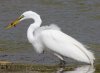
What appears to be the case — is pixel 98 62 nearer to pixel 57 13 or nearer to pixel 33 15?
pixel 33 15

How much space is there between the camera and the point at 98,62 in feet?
47.2

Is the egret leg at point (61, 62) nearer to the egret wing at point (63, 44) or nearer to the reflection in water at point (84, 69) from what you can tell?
the egret wing at point (63, 44)

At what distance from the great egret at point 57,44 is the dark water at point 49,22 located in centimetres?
37

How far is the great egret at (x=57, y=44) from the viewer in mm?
14219

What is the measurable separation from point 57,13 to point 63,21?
5.25 feet

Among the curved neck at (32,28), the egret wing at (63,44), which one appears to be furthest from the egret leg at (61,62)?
the curved neck at (32,28)

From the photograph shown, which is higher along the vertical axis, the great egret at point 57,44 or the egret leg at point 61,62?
the great egret at point 57,44

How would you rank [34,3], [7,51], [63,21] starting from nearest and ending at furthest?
[7,51] → [63,21] → [34,3]

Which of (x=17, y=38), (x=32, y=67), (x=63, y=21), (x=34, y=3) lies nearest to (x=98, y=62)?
(x=32, y=67)

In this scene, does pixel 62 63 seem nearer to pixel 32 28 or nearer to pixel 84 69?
pixel 84 69

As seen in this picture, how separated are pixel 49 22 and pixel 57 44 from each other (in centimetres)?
531

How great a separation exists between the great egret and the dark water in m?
0.37

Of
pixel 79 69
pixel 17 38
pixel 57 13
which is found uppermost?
pixel 57 13

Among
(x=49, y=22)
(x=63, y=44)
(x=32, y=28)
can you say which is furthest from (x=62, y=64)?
(x=49, y=22)
